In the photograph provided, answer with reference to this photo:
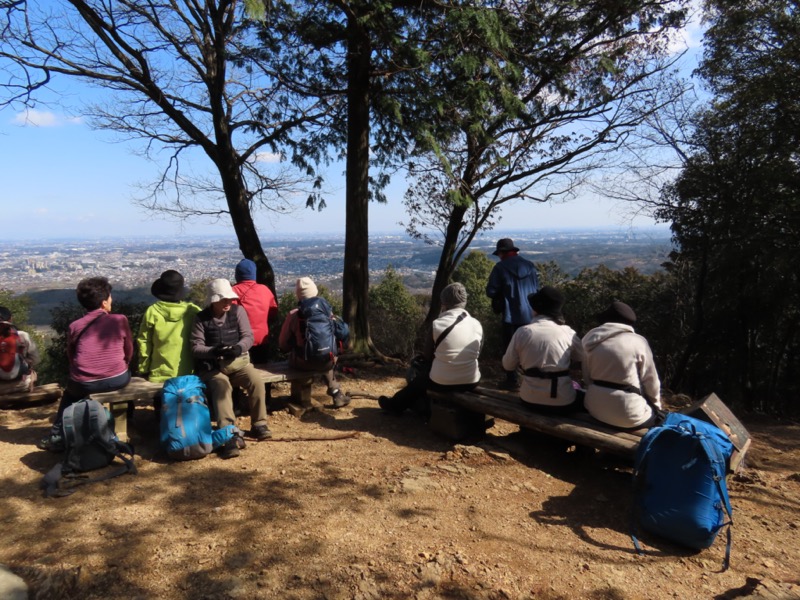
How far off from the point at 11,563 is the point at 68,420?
3.93 ft

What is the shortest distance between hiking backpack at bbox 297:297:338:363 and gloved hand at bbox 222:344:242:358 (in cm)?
75

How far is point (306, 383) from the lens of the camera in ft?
17.3

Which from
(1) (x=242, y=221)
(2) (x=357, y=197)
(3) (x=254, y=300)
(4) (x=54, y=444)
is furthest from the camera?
(1) (x=242, y=221)

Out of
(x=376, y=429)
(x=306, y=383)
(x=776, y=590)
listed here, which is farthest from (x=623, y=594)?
(x=306, y=383)

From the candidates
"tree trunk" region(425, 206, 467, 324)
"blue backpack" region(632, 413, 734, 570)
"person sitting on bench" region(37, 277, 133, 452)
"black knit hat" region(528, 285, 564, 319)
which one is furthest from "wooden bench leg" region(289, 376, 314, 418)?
"tree trunk" region(425, 206, 467, 324)

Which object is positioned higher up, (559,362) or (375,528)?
(559,362)

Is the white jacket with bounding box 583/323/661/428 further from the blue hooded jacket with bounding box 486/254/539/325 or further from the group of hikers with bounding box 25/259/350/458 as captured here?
the group of hikers with bounding box 25/259/350/458

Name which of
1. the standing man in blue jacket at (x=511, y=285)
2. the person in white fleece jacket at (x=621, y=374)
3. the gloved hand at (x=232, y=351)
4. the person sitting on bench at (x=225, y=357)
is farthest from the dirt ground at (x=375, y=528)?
the standing man in blue jacket at (x=511, y=285)

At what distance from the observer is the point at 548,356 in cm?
396

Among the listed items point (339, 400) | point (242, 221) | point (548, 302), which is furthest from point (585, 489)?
point (242, 221)

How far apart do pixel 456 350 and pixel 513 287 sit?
1.36 metres

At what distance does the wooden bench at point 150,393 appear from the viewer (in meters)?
4.16

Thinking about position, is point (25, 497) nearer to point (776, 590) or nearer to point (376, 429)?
point (376, 429)

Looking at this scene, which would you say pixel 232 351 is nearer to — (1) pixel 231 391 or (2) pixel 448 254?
(1) pixel 231 391
